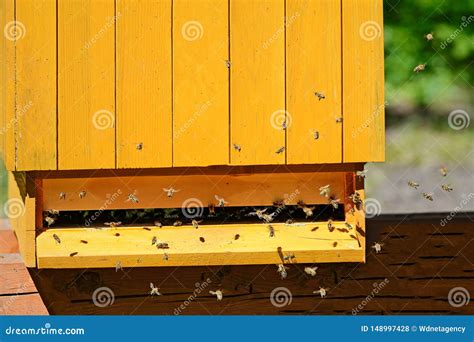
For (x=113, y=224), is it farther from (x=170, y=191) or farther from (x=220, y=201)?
(x=220, y=201)

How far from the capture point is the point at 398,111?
25.4ft

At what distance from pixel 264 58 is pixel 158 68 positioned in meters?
0.53

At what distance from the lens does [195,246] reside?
12.8 feet

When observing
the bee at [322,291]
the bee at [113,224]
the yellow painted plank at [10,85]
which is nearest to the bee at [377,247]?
the bee at [322,291]

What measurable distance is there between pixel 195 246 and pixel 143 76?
2.91ft

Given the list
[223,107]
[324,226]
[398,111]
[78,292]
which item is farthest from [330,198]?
[398,111]

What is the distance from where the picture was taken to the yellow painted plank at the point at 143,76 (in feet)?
12.5

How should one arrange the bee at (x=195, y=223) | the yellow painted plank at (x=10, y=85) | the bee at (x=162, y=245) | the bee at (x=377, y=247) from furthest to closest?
the bee at (x=377, y=247) < the bee at (x=195, y=223) < the bee at (x=162, y=245) < the yellow painted plank at (x=10, y=85)

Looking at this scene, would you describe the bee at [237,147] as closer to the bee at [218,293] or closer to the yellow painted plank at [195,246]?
the yellow painted plank at [195,246]

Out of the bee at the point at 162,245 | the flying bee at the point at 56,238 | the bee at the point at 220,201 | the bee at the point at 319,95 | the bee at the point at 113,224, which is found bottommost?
the bee at the point at 162,245

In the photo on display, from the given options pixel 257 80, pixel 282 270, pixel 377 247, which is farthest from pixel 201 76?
pixel 377 247

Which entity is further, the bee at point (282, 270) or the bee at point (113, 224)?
the bee at point (113, 224)

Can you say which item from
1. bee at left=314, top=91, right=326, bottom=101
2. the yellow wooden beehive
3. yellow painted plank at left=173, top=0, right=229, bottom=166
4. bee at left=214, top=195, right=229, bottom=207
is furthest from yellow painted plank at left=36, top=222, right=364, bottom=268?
bee at left=314, top=91, right=326, bottom=101

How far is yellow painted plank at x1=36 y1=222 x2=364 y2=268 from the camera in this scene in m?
3.86
